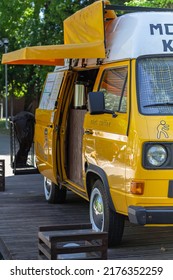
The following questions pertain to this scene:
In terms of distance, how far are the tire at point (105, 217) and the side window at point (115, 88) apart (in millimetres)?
956

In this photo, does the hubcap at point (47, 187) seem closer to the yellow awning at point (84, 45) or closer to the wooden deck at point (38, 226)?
the wooden deck at point (38, 226)

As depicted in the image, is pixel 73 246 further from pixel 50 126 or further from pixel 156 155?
pixel 50 126

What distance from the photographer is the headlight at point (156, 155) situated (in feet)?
17.4

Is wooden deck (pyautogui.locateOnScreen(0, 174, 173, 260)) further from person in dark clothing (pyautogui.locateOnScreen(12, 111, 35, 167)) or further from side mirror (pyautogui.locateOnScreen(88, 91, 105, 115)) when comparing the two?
side mirror (pyautogui.locateOnScreen(88, 91, 105, 115))

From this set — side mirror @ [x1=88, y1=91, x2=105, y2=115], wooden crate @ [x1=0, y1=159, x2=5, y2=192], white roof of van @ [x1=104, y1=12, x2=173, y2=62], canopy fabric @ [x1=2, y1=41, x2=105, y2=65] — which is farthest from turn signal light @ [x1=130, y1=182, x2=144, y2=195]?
wooden crate @ [x1=0, y1=159, x2=5, y2=192]

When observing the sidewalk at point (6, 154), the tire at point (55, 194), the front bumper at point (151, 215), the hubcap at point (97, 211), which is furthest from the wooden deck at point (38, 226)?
the sidewalk at point (6, 154)

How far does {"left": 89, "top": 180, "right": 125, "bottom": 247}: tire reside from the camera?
6066mm

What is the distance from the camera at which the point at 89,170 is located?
6.52m

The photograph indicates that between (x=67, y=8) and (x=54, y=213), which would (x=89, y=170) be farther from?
(x=67, y=8)

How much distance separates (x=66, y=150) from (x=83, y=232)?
3.25m

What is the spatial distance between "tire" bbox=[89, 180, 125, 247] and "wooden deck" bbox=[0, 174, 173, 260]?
194mm

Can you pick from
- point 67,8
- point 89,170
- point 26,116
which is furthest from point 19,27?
point 89,170

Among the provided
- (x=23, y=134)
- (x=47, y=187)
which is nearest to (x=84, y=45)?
(x=47, y=187)

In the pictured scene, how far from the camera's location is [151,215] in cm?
534
